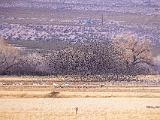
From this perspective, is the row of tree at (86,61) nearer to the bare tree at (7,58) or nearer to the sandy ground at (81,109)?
the bare tree at (7,58)

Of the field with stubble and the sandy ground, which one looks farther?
the field with stubble

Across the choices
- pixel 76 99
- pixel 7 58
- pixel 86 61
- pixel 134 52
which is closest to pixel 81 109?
pixel 76 99

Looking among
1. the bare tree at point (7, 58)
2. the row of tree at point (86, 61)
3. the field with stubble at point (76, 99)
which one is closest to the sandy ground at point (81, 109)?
the field with stubble at point (76, 99)

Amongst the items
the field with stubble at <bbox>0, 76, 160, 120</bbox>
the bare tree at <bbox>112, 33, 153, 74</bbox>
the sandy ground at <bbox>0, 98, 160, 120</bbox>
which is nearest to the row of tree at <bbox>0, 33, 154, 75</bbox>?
the bare tree at <bbox>112, 33, 153, 74</bbox>

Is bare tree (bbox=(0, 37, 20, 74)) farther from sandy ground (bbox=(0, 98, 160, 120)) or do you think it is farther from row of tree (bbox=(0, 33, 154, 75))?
sandy ground (bbox=(0, 98, 160, 120))

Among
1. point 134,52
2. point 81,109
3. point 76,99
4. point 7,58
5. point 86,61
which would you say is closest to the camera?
point 81,109

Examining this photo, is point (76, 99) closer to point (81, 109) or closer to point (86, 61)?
point (81, 109)

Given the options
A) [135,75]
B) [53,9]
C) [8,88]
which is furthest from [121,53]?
[53,9]
